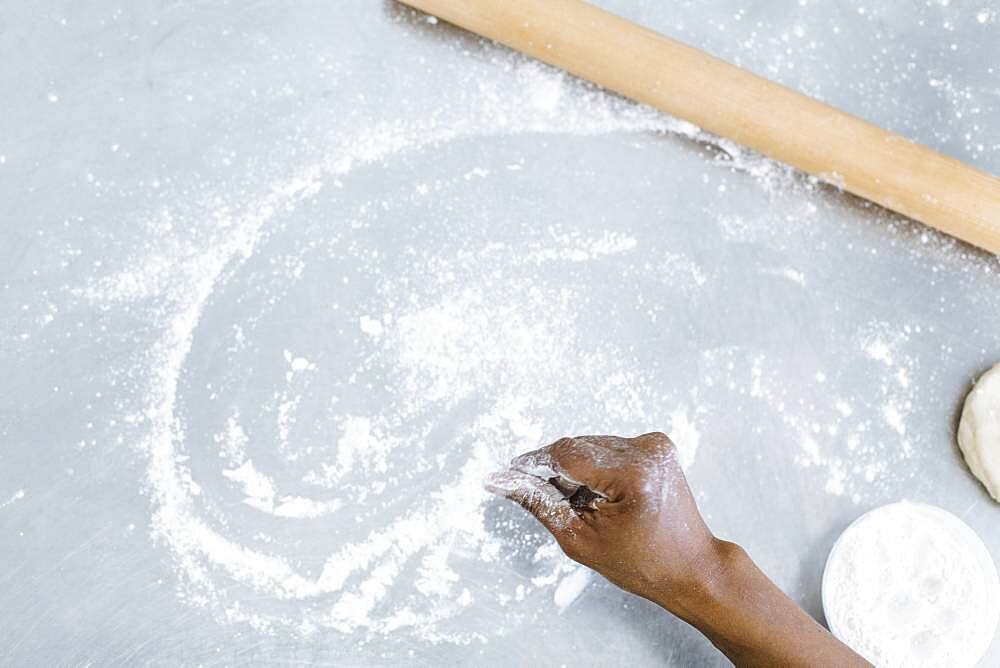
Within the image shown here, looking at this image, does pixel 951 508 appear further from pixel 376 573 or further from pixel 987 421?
pixel 376 573

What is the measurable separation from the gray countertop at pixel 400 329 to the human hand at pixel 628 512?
109 mm

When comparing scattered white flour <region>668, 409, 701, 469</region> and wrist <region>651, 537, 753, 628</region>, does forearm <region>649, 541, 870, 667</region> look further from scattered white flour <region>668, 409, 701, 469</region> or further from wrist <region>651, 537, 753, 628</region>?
scattered white flour <region>668, 409, 701, 469</region>

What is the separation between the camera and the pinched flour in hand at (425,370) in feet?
3.31

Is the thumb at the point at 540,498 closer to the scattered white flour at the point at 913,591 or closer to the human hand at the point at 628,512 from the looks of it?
the human hand at the point at 628,512

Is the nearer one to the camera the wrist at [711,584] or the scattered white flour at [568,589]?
the wrist at [711,584]

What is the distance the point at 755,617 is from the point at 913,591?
0.21 meters

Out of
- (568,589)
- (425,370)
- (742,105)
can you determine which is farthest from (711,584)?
(742,105)

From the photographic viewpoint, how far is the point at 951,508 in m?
1.05

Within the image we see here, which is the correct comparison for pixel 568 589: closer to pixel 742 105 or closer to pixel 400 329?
pixel 400 329

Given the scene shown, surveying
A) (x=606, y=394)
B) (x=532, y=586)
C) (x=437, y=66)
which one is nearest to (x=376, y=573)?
(x=532, y=586)

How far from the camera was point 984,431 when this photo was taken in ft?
3.33

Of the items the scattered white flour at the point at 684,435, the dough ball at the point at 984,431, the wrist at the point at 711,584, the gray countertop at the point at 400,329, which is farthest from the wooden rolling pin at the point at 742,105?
the wrist at the point at 711,584

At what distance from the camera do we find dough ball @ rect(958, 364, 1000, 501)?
101 cm

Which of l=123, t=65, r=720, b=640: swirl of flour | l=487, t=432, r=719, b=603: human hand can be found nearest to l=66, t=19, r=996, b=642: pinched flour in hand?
l=123, t=65, r=720, b=640: swirl of flour
